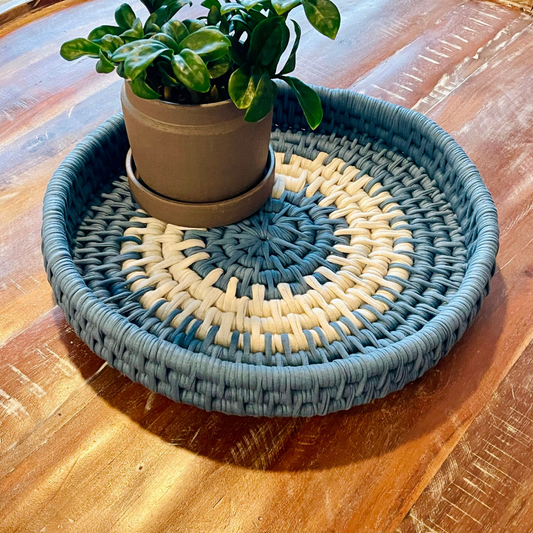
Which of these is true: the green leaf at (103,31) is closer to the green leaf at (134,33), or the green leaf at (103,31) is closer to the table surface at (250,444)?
the green leaf at (134,33)

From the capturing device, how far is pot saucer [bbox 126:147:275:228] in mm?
671

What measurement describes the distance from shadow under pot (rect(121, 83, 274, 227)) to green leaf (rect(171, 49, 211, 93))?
58 mm

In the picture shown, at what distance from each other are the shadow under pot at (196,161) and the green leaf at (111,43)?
0.04 meters

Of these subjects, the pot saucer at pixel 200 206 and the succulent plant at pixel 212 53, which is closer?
the succulent plant at pixel 212 53

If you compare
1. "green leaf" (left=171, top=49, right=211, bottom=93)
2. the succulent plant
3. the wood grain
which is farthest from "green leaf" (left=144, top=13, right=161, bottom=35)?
the wood grain

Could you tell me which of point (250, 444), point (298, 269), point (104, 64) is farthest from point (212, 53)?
point (250, 444)

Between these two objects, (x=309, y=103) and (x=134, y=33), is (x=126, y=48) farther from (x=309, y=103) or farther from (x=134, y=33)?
(x=309, y=103)

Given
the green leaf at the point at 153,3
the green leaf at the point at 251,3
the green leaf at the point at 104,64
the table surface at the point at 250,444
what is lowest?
the table surface at the point at 250,444

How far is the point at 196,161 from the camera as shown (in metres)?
0.62

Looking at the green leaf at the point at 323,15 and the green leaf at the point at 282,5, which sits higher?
the green leaf at the point at 282,5

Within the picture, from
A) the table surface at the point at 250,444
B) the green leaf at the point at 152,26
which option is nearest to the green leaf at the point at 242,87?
the green leaf at the point at 152,26

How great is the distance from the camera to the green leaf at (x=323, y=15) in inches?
21.9

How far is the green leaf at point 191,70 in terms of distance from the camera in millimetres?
520

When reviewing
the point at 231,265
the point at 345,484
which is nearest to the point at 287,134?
the point at 231,265
